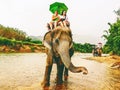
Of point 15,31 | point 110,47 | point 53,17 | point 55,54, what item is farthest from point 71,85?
point 15,31

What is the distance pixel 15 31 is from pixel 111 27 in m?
19.5

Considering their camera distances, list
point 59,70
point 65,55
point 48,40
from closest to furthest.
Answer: point 65,55 → point 48,40 → point 59,70

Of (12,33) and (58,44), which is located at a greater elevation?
(12,33)

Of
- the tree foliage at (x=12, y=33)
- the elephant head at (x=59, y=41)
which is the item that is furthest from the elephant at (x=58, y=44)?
the tree foliage at (x=12, y=33)

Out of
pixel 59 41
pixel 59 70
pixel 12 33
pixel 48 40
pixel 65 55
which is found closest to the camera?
pixel 65 55

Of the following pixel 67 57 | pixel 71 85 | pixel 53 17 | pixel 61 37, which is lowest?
pixel 71 85

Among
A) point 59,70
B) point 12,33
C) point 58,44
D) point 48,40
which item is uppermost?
point 12,33

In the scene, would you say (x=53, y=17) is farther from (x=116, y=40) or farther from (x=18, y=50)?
(x=18, y=50)

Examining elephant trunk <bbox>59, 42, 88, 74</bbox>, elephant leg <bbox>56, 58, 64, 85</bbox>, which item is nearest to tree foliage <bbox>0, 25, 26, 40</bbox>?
elephant leg <bbox>56, 58, 64, 85</bbox>

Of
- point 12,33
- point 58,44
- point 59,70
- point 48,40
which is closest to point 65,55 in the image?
point 58,44

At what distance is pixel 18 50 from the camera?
37.5 m

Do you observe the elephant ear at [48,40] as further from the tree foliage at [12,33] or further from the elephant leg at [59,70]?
the tree foliage at [12,33]

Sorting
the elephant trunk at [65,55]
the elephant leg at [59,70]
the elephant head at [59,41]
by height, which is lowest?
the elephant leg at [59,70]

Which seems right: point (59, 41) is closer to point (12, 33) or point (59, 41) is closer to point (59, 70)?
point (59, 70)
